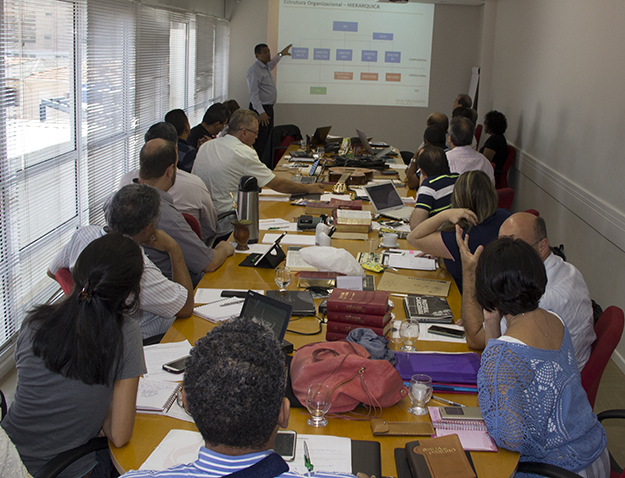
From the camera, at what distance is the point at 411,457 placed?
1.51 meters

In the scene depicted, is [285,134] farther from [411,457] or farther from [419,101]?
[411,457]

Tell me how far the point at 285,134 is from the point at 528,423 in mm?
6669

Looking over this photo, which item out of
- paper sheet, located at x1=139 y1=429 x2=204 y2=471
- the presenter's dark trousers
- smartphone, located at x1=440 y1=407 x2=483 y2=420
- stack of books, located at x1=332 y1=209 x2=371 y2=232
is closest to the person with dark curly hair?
the presenter's dark trousers

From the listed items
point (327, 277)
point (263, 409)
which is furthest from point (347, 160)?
point (263, 409)

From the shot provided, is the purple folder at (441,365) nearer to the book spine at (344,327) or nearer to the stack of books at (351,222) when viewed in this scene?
the book spine at (344,327)

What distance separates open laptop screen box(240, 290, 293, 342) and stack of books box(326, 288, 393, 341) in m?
0.23

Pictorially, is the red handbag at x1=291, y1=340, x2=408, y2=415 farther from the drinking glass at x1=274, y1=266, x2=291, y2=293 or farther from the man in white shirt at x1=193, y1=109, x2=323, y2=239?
the man in white shirt at x1=193, y1=109, x2=323, y2=239

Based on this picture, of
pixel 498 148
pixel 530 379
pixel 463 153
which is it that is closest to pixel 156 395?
pixel 530 379

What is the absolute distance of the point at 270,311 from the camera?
1996 mm

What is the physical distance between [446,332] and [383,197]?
6.79 feet

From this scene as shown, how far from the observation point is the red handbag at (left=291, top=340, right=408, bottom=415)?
172 centimetres

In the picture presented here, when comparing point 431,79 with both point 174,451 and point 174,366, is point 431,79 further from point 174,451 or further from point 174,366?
point 174,451

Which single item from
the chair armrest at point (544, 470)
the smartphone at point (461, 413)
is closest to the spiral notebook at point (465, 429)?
the smartphone at point (461, 413)

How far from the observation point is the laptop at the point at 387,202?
13.6 feet
